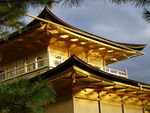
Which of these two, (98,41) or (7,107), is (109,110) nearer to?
(98,41)

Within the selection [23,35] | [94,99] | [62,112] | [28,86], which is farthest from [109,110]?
[28,86]

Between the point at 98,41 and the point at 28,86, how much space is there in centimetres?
1136

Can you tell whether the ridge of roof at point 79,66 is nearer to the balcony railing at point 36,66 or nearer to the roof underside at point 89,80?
the roof underside at point 89,80

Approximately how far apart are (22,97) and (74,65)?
5180 mm

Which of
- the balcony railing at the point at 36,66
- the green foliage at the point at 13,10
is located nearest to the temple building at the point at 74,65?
the balcony railing at the point at 36,66

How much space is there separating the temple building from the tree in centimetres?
348

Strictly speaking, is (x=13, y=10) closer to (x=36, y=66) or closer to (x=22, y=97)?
(x=22, y=97)

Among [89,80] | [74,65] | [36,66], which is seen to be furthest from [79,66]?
[36,66]

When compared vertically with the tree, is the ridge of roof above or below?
above

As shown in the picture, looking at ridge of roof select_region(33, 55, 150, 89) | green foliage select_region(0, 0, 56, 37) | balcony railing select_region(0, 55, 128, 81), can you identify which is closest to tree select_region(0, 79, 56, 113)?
green foliage select_region(0, 0, 56, 37)

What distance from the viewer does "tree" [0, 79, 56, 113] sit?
620cm

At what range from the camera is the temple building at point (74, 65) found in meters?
A: 12.2

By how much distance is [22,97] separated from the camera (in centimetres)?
626

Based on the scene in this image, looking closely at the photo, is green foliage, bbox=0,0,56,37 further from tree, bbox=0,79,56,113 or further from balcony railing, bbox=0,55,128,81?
balcony railing, bbox=0,55,128,81
